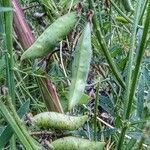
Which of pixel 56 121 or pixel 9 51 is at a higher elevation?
pixel 9 51

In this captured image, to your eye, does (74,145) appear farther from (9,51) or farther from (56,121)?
(9,51)

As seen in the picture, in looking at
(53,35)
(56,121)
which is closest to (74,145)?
(56,121)

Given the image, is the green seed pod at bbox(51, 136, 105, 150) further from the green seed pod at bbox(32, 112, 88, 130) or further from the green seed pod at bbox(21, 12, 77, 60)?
the green seed pod at bbox(21, 12, 77, 60)

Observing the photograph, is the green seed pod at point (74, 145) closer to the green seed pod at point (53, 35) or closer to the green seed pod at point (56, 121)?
the green seed pod at point (56, 121)

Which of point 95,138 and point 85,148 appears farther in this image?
point 95,138

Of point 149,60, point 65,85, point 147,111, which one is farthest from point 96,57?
point 147,111

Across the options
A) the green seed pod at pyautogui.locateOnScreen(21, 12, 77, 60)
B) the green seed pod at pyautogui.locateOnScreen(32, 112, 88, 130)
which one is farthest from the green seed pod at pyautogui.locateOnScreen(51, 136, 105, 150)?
the green seed pod at pyautogui.locateOnScreen(21, 12, 77, 60)

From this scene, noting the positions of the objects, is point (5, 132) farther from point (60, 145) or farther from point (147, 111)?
point (147, 111)

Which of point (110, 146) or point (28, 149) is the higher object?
point (28, 149)
